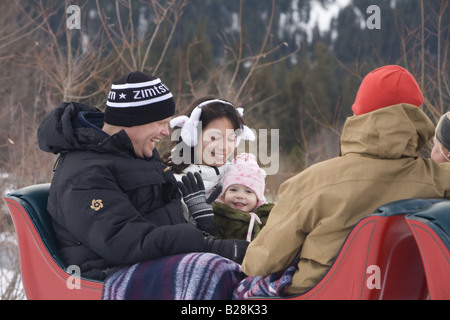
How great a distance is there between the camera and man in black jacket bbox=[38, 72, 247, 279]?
229 cm

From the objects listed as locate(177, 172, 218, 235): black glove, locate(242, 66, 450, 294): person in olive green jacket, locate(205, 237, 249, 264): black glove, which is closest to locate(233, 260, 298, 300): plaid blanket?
locate(242, 66, 450, 294): person in olive green jacket

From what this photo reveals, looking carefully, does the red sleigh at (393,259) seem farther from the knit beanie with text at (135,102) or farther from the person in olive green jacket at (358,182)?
the knit beanie with text at (135,102)

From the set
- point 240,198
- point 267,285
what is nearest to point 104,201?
point 267,285

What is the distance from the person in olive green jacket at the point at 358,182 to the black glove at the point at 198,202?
755 millimetres

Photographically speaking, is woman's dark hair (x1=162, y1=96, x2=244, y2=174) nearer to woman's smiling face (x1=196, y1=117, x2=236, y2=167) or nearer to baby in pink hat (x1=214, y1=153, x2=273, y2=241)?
woman's smiling face (x1=196, y1=117, x2=236, y2=167)

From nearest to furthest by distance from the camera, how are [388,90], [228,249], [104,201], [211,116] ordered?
[388,90] → [104,201] → [228,249] → [211,116]

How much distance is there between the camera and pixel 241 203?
10.0ft

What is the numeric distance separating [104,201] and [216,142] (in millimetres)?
1002

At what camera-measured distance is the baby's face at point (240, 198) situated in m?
3.05

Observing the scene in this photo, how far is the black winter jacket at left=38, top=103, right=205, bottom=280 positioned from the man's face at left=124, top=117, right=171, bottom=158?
0.05 metres

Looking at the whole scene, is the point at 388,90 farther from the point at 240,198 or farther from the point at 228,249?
the point at 240,198
